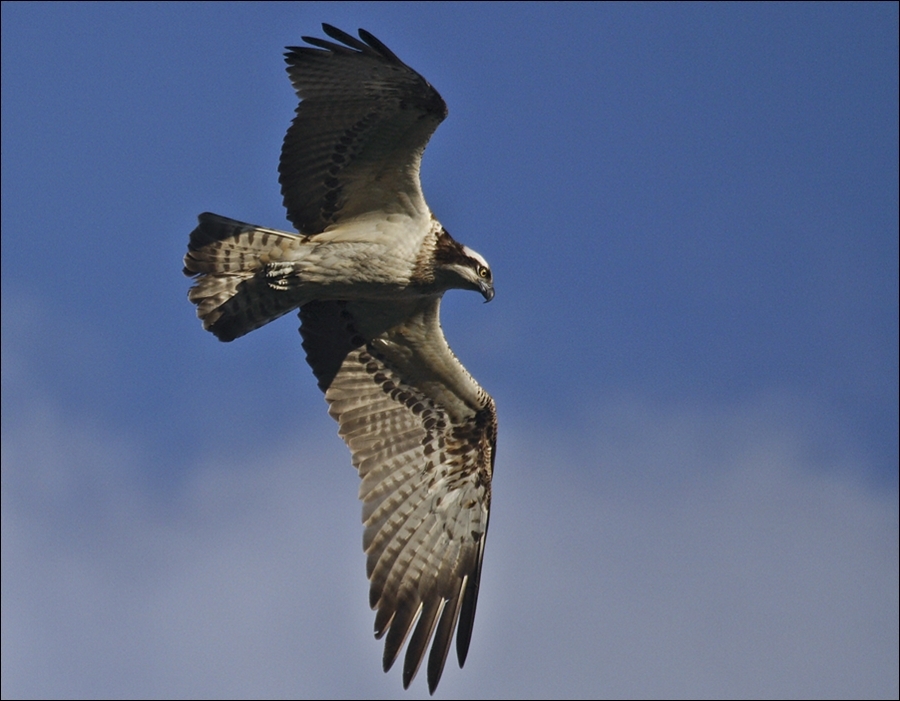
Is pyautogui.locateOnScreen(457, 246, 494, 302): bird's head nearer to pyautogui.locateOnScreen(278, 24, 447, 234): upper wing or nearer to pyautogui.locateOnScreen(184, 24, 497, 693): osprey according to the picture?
pyautogui.locateOnScreen(184, 24, 497, 693): osprey

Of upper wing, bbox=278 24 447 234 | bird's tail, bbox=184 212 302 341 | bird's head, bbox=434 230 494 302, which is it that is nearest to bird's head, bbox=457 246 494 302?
bird's head, bbox=434 230 494 302

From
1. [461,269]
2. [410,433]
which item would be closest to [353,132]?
[461,269]

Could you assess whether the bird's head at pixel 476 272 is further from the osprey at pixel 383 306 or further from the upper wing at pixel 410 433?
the upper wing at pixel 410 433

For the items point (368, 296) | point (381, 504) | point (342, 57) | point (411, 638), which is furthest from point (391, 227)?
point (411, 638)

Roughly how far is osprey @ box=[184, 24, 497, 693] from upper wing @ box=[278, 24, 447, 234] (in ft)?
0.04

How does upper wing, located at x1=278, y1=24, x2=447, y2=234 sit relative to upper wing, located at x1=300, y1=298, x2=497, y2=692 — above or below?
above

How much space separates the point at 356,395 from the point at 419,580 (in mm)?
1749

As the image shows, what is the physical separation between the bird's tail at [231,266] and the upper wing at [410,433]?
868 mm

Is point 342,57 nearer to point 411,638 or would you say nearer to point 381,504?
point 381,504

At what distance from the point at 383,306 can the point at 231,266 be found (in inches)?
55.6

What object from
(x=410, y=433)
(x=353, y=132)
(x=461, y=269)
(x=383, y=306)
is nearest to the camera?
(x=353, y=132)

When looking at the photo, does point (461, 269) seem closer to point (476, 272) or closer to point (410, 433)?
point (476, 272)

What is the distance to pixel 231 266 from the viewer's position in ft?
38.8

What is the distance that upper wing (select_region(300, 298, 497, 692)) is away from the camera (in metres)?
12.4
